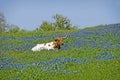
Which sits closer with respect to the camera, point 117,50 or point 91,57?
point 91,57

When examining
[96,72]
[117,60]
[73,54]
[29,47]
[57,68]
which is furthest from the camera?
[29,47]

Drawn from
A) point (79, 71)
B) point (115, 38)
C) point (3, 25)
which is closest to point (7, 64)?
point (79, 71)

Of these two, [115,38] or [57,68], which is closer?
[57,68]

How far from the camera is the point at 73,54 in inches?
900

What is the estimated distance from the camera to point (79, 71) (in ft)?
55.4

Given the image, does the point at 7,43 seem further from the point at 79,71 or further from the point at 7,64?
the point at 79,71

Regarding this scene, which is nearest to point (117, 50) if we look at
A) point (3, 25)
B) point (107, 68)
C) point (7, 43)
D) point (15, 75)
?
point (107, 68)

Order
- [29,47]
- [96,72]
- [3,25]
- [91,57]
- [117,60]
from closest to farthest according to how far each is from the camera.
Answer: [96,72] < [117,60] < [91,57] < [29,47] < [3,25]

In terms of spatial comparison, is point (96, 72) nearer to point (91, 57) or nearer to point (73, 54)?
point (91, 57)

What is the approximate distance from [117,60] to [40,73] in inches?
195

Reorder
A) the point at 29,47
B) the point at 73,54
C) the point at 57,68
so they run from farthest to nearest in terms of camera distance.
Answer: the point at 29,47 < the point at 73,54 < the point at 57,68

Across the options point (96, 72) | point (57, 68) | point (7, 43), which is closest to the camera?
point (96, 72)

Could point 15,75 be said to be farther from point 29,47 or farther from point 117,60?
point 29,47

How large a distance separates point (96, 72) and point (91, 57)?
13.9 ft
